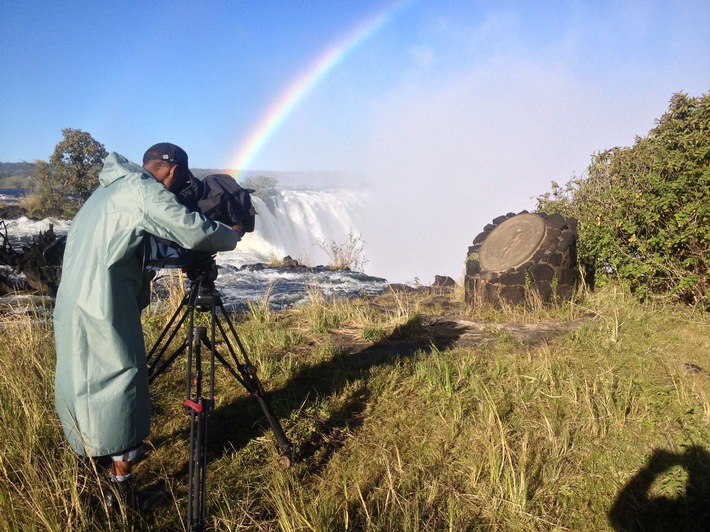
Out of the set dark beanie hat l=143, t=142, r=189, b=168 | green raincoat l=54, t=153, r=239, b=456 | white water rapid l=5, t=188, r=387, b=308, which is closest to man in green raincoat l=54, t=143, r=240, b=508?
green raincoat l=54, t=153, r=239, b=456

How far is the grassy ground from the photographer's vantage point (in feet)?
7.76

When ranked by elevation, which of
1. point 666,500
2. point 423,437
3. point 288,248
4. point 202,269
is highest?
point 288,248

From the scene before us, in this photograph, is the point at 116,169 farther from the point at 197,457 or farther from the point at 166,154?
the point at 197,457

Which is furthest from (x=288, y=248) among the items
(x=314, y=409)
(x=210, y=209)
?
(x=210, y=209)

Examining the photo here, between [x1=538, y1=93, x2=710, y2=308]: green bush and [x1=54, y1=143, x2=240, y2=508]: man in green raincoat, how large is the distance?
17.0 feet

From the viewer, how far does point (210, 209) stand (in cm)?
287

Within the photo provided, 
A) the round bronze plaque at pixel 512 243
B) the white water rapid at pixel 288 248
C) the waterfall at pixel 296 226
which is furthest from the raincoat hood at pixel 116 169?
the waterfall at pixel 296 226

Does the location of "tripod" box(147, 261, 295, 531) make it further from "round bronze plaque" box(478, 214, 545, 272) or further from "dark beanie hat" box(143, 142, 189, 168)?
"round bronze plaque" box(478, 214, 545, 272)

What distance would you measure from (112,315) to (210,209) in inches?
34.9

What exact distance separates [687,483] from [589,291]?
4.54m

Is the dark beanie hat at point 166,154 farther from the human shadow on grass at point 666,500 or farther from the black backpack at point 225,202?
the human shadow on grass at point 666,500

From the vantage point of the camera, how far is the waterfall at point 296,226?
20234 millimetres

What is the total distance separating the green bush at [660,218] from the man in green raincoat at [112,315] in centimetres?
518

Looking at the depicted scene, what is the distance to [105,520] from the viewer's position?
89.7 inches
